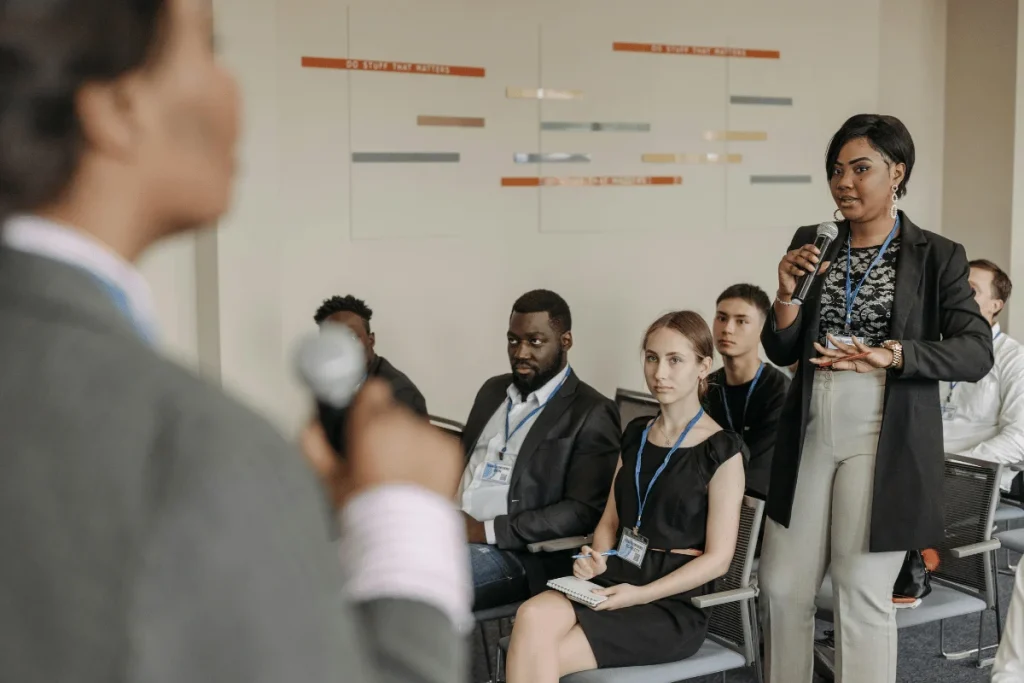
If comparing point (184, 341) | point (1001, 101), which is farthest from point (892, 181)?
point (1001, 101)

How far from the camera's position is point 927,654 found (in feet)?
14.6

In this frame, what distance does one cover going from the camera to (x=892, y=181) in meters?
3.25

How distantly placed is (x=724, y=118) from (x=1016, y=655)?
13.0 feet

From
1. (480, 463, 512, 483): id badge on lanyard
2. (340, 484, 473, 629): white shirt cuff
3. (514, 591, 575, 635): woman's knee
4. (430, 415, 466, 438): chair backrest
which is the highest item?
(340, 484, 473, 629): white shirt cuff

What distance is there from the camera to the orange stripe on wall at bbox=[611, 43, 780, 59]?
6.25m

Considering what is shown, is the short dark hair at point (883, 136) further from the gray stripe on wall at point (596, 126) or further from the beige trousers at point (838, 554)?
the gray stripe on wall at point (596, 126)

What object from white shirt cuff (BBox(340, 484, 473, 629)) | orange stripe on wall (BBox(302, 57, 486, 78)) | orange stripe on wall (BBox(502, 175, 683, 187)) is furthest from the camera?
orange stripe on wall (BBox(502, 175, 683, 187))

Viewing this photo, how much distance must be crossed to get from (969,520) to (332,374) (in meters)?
3.33

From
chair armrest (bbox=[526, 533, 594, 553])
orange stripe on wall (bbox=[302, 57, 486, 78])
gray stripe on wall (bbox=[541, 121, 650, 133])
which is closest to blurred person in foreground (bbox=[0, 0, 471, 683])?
chair armrest (bbox=[526, 533, 594, 553])

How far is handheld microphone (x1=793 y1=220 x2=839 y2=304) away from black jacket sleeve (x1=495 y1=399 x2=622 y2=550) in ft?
3.09

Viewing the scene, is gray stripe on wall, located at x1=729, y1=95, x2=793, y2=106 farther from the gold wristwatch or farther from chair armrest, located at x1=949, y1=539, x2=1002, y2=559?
the gold wristwatch

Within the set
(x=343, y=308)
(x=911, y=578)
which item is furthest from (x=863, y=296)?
(x=343, y=308)

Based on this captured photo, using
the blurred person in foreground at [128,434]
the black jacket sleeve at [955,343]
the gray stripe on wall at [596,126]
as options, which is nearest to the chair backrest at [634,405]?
the black jacket sleeve at [955,343]

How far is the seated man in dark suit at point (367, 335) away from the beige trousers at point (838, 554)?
1.59 m
